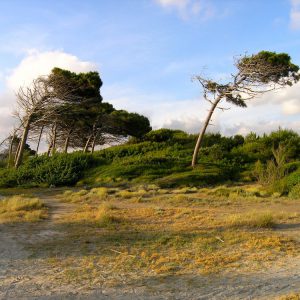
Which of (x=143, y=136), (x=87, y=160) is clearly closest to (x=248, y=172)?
(x=87, y=160)

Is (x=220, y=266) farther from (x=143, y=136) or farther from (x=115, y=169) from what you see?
(x=143, y=136)

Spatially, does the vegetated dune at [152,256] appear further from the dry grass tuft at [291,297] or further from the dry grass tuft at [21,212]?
the dry grass tuft at [21,212]

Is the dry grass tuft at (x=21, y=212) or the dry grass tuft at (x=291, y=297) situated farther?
the dry grass tuft at (x=21, y=212)

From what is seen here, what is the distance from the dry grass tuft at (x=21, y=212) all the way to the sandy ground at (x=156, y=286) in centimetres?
405

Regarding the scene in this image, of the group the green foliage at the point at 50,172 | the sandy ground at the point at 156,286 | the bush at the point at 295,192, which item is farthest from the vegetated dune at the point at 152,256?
the green foliage at the point at 50,172

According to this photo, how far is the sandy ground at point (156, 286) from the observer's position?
5.92 m

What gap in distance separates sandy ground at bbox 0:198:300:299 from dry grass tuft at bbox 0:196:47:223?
405 centimetres

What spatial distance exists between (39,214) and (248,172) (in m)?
16.3

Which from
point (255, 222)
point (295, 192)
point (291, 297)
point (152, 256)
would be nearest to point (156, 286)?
point (152, 256)

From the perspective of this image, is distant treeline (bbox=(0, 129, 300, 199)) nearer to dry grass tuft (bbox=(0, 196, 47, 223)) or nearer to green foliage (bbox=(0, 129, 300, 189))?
green foliage (bbox=(0, 129, 300, 189))

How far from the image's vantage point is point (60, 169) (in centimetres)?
2703

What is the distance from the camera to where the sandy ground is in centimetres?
592

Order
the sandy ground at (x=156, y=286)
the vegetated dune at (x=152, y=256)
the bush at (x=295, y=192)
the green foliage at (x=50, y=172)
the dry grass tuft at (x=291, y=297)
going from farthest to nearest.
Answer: the green foliage at (x=50, y=172) → the bush at (x=295, y=192) → the vegetated dune at (x=152, y=256) → the sandy ground at (x=156, y=286) → the dry grass tuft at (x=291, y=297)

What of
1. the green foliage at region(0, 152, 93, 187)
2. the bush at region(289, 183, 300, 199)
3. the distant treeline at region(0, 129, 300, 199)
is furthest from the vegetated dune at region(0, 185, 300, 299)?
the green foliage at region(0, 152, 93, 187)
